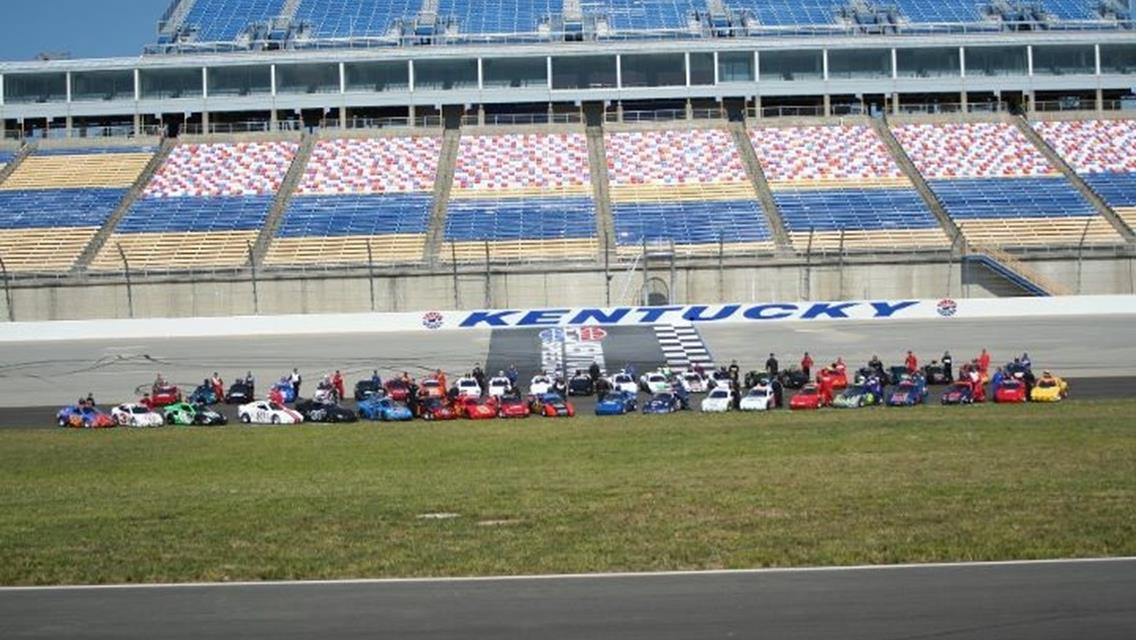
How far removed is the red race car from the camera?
42.9 metres

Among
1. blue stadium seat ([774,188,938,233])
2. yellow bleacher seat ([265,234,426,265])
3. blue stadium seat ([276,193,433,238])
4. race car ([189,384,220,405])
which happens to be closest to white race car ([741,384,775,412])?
race car ([189,384,220,405])

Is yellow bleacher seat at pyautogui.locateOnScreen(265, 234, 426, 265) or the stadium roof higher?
the stadium roof

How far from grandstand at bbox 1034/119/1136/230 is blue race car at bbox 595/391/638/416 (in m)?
36.9

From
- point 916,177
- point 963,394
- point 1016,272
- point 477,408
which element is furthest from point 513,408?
point 916,177

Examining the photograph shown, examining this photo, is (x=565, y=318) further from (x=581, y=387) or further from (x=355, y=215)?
(x=355, y=215)

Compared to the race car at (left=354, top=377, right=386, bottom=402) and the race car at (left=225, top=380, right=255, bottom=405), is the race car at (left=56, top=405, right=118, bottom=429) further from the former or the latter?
the race car at (left=354, top=377, right=386, bottom=402)

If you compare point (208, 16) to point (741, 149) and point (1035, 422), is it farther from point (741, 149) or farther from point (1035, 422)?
point (1035, 422)

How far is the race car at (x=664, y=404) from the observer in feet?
139

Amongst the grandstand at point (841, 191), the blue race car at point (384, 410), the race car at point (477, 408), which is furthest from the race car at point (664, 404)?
the grandstand at point (841, 191)

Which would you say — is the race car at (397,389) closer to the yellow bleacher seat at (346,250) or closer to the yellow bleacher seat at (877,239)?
the yellow bleacher seat at (346,250)

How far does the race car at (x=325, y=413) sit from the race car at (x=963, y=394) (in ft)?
56.0

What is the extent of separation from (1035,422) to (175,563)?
77.1ft

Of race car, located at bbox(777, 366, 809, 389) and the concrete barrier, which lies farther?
the concrete barrier

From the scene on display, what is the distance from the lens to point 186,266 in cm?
6812
